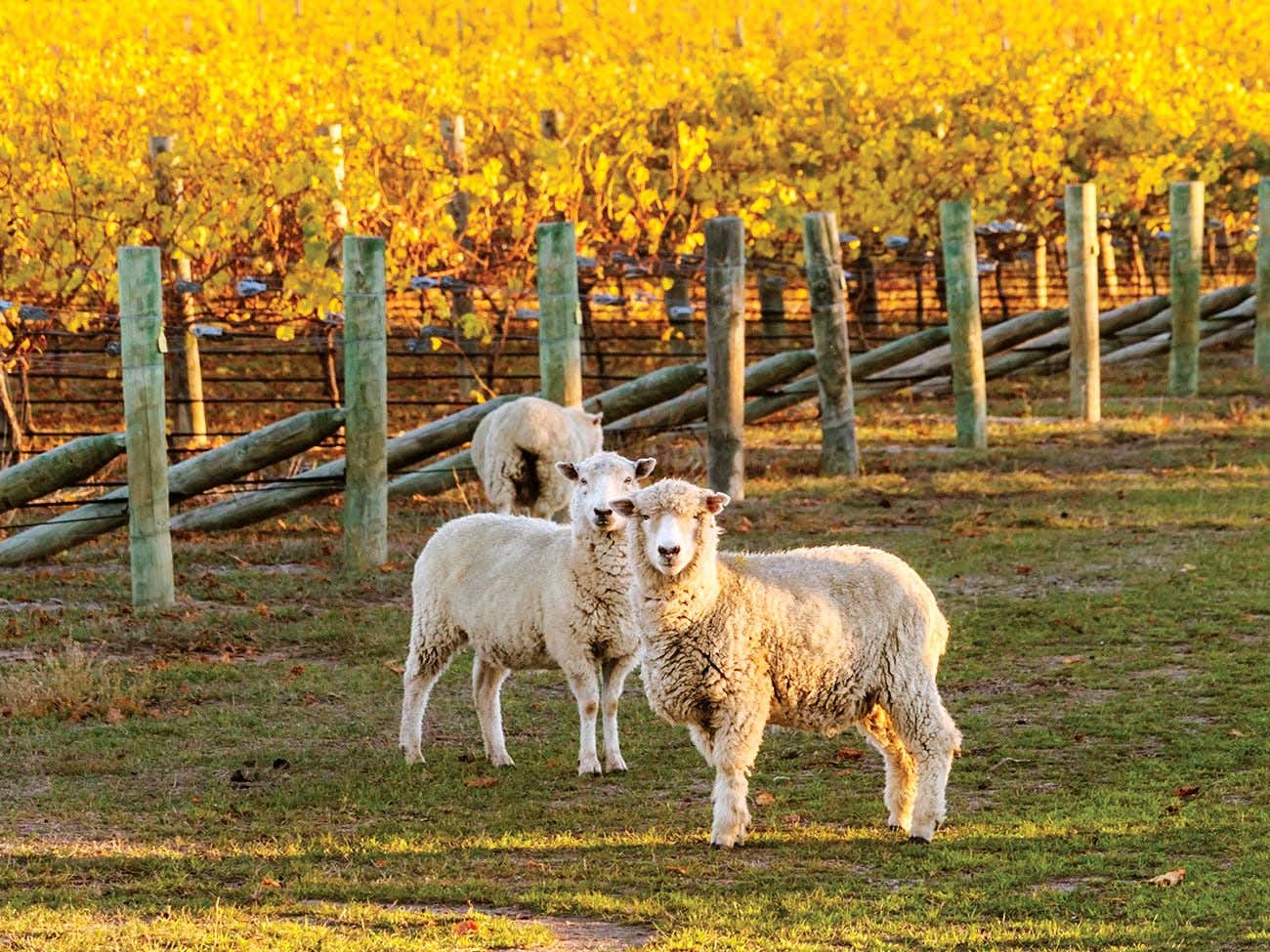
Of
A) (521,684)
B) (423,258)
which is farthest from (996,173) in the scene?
(521,684)

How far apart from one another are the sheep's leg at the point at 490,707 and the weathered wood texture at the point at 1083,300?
1169 centimetres

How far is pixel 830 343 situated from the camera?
16641mm

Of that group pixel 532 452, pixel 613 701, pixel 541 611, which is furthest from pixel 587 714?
pixel 532 452

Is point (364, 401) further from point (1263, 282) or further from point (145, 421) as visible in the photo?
point (1263, 282)

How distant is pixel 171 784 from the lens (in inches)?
327

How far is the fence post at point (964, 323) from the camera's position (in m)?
18.1

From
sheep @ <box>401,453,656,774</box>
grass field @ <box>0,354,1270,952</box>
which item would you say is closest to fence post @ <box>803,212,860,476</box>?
grass field @ <box>0,354,1270,952</box>

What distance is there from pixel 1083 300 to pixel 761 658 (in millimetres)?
12860

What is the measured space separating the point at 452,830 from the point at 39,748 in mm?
2489

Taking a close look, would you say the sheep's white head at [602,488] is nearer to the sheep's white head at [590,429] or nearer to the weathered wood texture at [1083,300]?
the sheep's white head at [590,429]

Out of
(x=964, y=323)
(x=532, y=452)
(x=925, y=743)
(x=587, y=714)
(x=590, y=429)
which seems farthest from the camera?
(x=964, y=323)

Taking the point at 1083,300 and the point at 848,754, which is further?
the point at 1083,300

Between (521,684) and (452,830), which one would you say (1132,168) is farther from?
(452,830)

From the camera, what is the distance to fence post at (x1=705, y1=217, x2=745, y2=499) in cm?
1552
